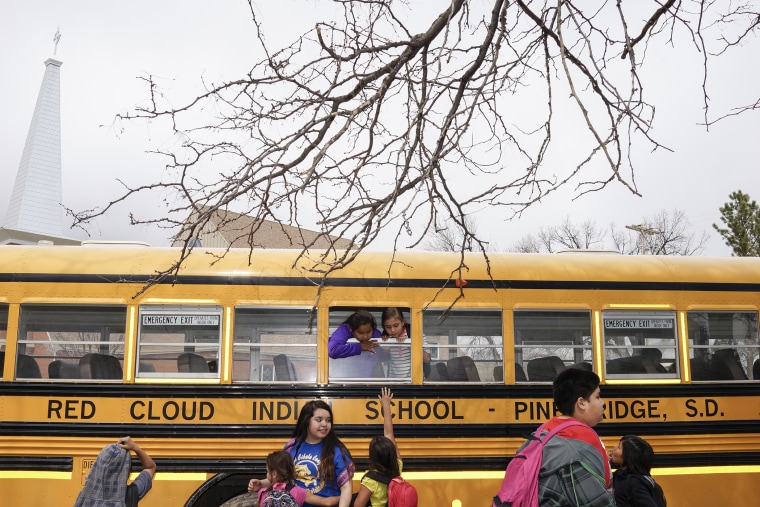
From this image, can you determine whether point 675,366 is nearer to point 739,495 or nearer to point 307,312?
point 739,495

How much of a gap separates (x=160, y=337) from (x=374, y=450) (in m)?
2.27

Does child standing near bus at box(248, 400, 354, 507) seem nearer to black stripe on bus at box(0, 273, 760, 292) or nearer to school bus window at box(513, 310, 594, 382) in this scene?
black stripe on bus at box(0, 273, 760, 292)

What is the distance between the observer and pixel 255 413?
580cm

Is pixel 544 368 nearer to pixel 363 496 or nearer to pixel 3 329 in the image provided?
pixel 363 496

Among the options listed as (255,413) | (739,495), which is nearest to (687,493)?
(739,495)

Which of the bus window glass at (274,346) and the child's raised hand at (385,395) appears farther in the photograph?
the bus window glass at (274,346)

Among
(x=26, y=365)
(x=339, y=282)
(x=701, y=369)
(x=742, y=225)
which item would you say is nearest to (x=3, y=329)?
(x=26, y=365)

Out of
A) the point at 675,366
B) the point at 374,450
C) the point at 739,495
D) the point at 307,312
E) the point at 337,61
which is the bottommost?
the point at 739,495

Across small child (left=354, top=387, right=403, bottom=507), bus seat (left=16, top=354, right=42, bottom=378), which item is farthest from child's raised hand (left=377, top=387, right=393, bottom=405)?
bus seat (left=16, top=354, right=42, bottom=378)

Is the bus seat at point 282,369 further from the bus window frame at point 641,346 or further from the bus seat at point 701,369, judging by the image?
the bus seat at point 701,369

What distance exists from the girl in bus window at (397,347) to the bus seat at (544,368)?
2.76 feet

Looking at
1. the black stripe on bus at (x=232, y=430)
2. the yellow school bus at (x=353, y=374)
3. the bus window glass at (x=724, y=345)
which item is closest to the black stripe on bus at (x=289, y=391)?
the yellow school bus at (x=353, y=374)

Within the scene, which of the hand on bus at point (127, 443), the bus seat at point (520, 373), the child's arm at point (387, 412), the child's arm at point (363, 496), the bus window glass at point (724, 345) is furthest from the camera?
the bus window glass at point (724, 345)

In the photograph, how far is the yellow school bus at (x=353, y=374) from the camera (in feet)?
18.9
